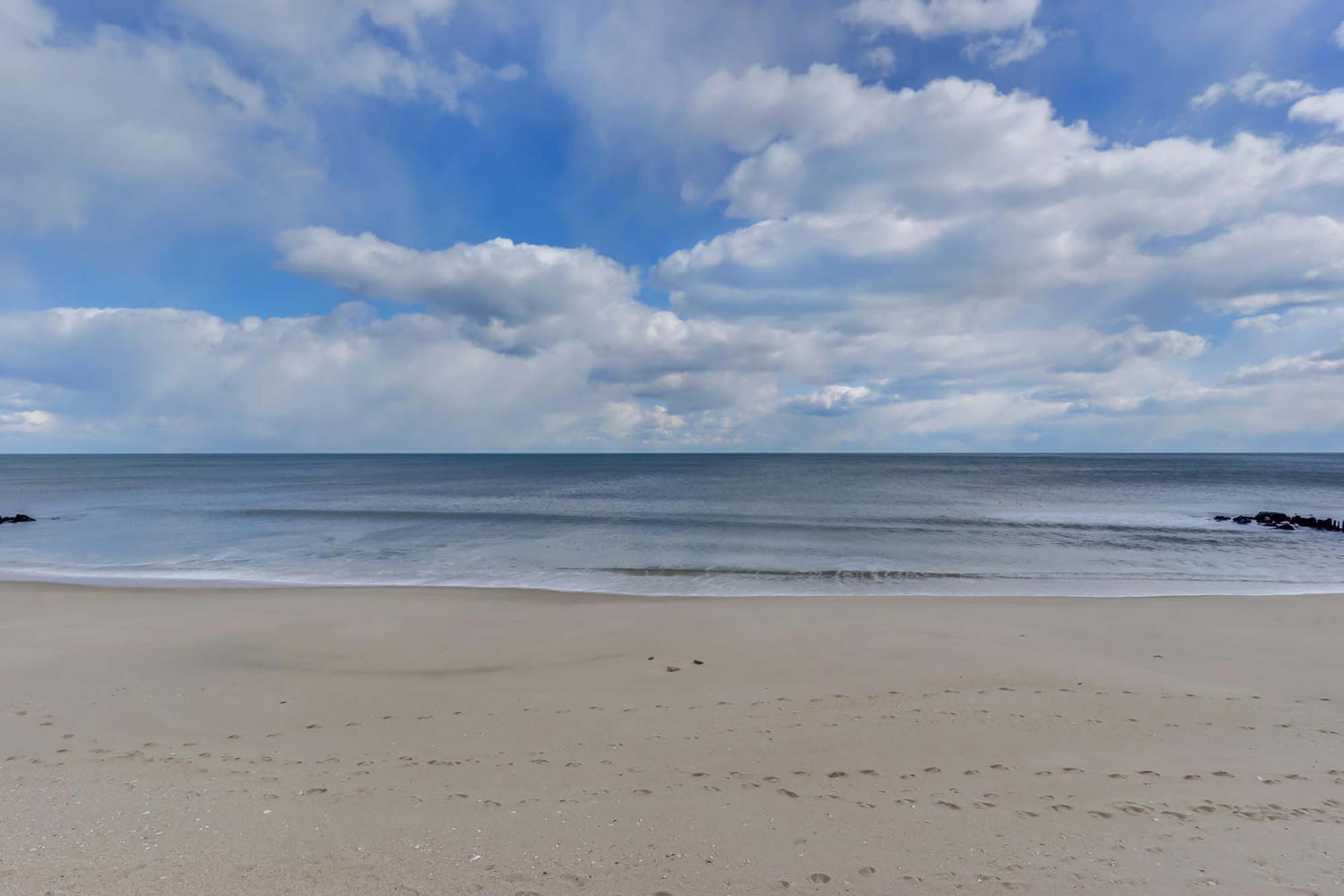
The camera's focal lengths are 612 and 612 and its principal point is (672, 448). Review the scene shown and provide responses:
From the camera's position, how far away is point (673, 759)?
6.54m

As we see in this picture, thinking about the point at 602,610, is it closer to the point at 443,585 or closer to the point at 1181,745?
the point at 443,585

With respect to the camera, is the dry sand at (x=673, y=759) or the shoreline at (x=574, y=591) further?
the shoreline at (x=574, y=591)

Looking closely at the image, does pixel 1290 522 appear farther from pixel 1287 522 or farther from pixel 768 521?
pixel 768 521

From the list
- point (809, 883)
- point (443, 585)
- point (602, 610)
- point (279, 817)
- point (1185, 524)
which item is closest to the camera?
point (809, 883)

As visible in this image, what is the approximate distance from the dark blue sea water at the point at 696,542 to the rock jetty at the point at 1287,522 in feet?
5.15

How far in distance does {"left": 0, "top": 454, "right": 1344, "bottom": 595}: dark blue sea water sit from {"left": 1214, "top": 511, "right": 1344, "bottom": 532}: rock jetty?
61.8 inches

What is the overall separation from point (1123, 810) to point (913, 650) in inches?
196

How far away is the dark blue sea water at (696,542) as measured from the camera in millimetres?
18266

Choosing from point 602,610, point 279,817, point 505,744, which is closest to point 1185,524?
point 602,610

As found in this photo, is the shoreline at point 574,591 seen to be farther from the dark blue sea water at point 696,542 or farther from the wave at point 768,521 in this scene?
the wave at point 768,521

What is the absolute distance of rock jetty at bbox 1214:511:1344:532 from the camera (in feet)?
104

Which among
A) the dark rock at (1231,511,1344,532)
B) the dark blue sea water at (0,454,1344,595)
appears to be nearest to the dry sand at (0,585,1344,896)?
the dark blue sea water at (0,454,1344,595)

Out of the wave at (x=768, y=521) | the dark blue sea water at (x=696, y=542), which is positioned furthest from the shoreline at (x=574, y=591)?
the wave at (x=768, y=521)

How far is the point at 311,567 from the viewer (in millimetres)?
20391
